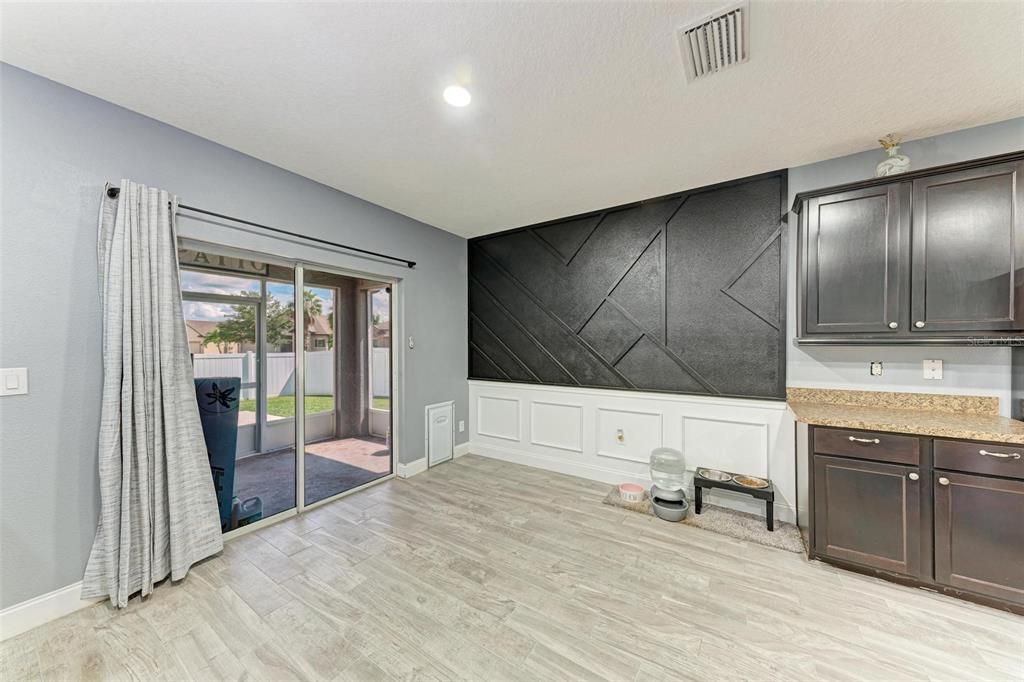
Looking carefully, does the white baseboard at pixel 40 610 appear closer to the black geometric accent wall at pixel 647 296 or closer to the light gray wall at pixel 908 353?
the black geometric accent wall at pixel 647 296

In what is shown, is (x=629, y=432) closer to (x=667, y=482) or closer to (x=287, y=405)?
(x=667, y=482)

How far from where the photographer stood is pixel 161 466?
2123 mm

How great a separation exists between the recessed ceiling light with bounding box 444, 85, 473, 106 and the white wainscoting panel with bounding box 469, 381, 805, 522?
281 cm

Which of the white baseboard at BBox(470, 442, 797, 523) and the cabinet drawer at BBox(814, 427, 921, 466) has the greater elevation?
the cabinet drawer at BBox(814, 427, 921, 466)

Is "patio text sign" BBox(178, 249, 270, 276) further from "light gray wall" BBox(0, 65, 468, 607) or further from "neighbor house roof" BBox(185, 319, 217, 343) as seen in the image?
"neighbor house roof" BBox(185, 319, 217, 343)

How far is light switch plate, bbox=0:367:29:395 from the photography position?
5.79 feet

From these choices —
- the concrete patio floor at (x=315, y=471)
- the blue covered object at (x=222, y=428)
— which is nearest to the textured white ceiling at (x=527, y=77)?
the blue covered object at (x=222, y=428)

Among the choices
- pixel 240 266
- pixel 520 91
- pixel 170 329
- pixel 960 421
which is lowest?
pixel 960 421

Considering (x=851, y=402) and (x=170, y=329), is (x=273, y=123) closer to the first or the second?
(x=170, y=329)

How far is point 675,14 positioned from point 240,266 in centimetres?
306

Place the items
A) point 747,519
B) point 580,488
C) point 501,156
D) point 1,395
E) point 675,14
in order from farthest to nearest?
point 580,488
point 747,519
point 501,156
point 1,395
point 675,14

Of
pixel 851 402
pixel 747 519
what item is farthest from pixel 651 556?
pixel 851 402

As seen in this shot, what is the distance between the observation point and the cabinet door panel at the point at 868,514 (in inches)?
80.2

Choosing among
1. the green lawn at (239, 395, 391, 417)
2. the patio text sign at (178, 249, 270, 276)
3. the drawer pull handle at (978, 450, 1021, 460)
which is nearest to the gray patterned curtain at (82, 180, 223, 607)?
the patio text sign at (178, 249, 270, 276)
